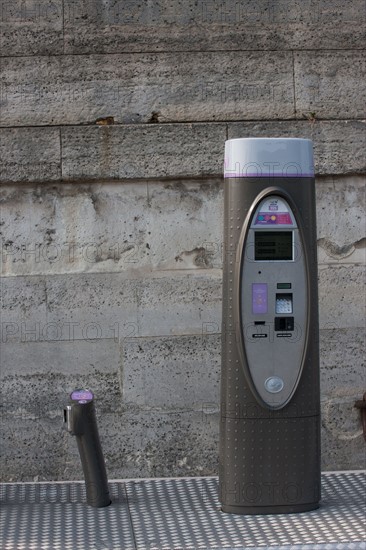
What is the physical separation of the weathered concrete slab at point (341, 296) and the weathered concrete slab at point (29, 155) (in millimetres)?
2030

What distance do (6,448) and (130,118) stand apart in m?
2.46

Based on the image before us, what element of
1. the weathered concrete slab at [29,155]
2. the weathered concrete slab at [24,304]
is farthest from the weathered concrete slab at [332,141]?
the weathered concrete slab at [24,304]

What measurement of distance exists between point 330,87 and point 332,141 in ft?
1.30

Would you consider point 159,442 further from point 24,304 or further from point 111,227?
point 111,227

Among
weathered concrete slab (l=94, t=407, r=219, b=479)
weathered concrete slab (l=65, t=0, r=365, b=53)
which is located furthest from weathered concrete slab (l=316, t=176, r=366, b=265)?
weathered concrete slab (l=94, t=407, r=219, b=479)

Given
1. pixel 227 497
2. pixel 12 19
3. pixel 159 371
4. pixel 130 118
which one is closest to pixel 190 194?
pixel 130 118

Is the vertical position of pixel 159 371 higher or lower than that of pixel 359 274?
lower

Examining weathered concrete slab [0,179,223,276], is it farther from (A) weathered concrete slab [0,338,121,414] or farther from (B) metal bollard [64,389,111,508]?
(B) metal bollard [64,389,111,508]

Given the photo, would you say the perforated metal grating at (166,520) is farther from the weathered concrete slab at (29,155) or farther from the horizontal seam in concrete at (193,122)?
the horizontal seam in concrete at (193,122)

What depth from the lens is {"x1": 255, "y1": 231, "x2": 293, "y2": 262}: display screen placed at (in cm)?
625

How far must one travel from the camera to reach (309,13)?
7555 millimetres

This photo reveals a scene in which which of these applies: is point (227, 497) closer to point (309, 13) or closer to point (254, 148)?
point (254, 148)

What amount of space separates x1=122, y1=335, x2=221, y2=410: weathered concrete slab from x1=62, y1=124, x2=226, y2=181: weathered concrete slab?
1.18m

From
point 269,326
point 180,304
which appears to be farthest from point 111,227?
point 269,326
